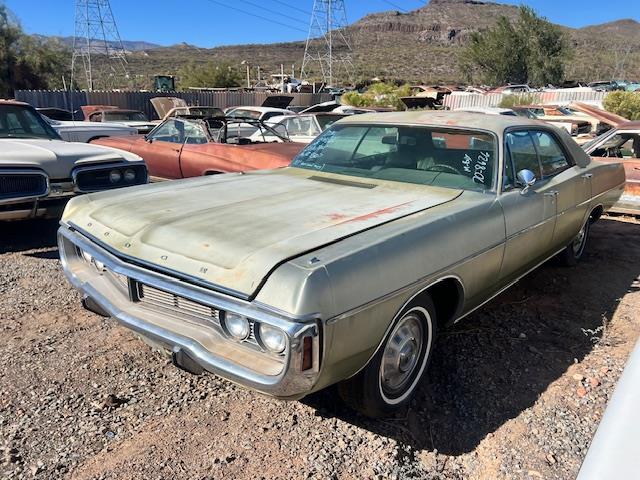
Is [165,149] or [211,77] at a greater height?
[211,77]

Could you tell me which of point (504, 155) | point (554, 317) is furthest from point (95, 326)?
point (554, 317)

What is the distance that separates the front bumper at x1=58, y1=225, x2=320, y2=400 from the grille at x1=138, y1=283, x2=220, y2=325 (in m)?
0.02

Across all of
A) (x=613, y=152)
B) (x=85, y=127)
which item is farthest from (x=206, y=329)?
(x=85, y=127)

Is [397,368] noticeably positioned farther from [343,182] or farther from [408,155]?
[408,155]

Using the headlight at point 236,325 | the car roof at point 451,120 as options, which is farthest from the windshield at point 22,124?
the headlight at point 236,325

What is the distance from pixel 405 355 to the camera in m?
2.84

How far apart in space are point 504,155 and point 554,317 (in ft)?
4.59

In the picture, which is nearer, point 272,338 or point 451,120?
point 272,338

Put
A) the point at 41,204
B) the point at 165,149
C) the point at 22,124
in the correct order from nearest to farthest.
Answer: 1. the point at 41,204
2. the point at 22,124
3. the point at 165,149

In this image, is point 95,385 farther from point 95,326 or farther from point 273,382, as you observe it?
point 273,382

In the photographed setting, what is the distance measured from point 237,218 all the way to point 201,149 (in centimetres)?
440

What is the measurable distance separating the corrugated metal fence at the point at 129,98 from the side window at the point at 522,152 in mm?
21835

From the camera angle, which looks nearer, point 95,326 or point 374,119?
point 95,326

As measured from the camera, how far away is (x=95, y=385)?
3033mm
